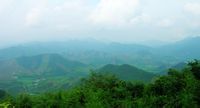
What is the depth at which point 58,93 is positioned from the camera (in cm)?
3734

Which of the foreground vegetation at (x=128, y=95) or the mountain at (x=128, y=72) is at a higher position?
the mountain at (x=128, y=72)

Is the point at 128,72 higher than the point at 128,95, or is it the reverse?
the point at 128,72

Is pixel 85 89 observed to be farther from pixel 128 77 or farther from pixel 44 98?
pixel 128 77

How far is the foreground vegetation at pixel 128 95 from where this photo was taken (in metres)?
33.3

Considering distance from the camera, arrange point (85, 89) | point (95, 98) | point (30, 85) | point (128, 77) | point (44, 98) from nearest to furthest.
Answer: point (95, 98) → point (44, 98) → point (85, 89) → point (128, 77) → point (30, 85)

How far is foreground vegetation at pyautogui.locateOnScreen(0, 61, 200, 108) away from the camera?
33312mm

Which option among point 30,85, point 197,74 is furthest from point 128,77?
point 197,74

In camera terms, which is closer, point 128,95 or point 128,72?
point 128,95

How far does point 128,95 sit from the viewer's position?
36812 mm

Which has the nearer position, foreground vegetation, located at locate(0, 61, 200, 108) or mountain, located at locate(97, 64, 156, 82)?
foreground vegetation, located at locate(0, 61, 200, 108)

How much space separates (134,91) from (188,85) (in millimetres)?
5881

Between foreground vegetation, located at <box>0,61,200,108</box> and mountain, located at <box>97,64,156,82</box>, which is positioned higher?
mountain, located at <box>97,64,156,82</box>

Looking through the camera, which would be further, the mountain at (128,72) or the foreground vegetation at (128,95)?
the mountain at (128,72)

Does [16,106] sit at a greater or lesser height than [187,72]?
lesser
